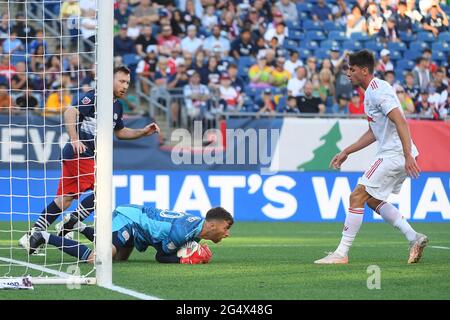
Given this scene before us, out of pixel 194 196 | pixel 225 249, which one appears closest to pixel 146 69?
pixel 194 196

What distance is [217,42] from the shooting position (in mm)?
21562

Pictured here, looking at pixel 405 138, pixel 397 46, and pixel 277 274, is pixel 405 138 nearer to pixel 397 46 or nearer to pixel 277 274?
pixel 277 274

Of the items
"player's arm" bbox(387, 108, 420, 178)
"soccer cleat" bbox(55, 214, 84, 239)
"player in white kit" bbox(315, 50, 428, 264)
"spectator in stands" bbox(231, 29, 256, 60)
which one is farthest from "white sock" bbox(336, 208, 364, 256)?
"spectator in stands" bbox(231, 29, 256, 60)

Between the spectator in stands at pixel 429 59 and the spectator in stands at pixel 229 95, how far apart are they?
15.3ft

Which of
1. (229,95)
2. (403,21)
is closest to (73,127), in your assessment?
(229,95)

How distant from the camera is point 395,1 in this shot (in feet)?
73.3

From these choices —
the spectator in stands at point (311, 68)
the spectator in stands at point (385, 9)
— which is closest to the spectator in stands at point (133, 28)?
the spectator in stands at point (311, 68)

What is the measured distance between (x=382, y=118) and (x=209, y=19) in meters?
12.8

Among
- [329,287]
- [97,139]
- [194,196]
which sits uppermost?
[97,139]

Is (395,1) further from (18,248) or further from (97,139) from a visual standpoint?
(97,139)

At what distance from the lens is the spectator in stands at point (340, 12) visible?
914 inches

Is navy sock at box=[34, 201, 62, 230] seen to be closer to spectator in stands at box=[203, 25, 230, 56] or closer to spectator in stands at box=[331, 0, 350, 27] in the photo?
spectator in stands at box=[203, 25, 230, 56]
